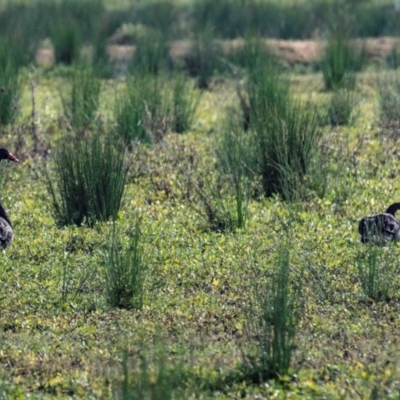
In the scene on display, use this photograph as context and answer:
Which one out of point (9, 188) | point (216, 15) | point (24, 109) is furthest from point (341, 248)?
point (216, 15)

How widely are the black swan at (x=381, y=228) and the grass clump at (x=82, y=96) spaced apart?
4.50 metres

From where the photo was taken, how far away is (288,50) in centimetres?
1680

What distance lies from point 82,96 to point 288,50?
563 centimetres

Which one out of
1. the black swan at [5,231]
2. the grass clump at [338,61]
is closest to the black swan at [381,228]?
the black swan at [5,231]

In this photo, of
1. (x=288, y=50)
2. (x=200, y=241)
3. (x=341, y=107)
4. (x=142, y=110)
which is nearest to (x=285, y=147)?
(x=200, y=241)

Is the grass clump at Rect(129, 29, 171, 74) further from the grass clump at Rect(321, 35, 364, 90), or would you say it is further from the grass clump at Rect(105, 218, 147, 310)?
the grass clump at Rect(105, 218, 147, 310)

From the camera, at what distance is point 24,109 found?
42.4ft

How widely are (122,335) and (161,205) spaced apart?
121 inches

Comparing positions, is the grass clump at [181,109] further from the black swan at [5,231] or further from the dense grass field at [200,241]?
the black swan at [5,231]

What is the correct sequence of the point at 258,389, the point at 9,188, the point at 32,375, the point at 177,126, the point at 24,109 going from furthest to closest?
the point at 24,109, the point at 177,126, the point at 9,188, the point at 32,375, the point at 258,389

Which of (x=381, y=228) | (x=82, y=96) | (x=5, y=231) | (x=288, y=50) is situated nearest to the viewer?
(x=381, y=228)

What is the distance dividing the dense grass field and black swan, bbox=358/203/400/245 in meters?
0.13

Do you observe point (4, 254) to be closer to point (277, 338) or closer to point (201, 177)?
point (201, 177)

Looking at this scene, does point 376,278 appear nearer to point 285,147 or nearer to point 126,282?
point 126,282
